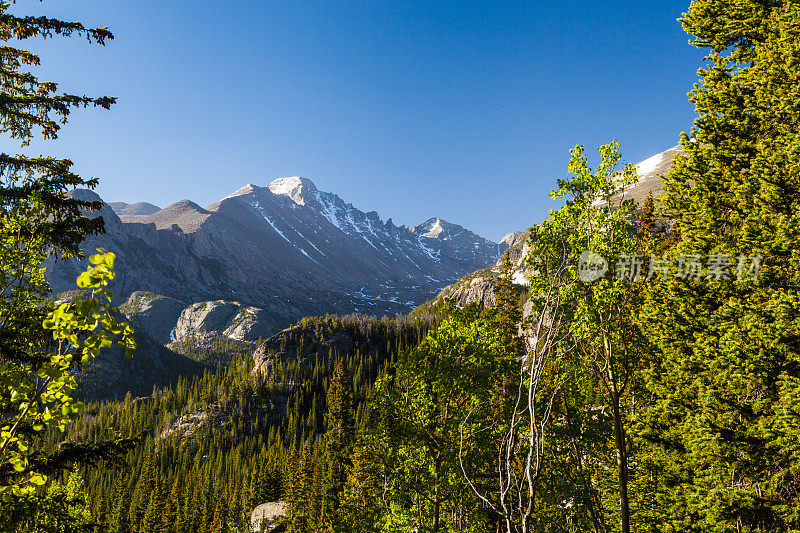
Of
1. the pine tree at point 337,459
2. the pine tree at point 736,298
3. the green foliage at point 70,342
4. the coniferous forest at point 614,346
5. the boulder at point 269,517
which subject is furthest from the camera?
the boulder at point 269,517

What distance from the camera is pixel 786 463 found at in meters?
9.23

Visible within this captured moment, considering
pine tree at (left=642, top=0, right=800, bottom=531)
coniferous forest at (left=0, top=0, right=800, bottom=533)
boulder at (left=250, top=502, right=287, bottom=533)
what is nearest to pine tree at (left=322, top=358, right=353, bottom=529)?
boulder at (left=250, top=502, right=287, bottom=533)

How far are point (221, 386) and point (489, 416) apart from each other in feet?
434

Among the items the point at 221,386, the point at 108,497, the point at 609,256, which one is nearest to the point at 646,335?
the point at 609,256

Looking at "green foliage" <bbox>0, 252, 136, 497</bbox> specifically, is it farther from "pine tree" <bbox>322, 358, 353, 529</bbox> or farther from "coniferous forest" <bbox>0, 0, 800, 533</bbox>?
"pine tree" <bbox>322, 358, 353, 529</bbox>

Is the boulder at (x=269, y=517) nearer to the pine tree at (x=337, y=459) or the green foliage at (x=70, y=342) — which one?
the pine tree at (x=337, y=459)

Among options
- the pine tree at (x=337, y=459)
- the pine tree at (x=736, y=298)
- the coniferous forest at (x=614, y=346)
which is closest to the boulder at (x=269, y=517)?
the pine tree at (x=337, y=459)

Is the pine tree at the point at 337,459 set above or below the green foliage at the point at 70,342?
below

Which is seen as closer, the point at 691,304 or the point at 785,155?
the point at 785,155

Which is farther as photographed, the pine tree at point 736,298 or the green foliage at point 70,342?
the pine tree at point 736,298

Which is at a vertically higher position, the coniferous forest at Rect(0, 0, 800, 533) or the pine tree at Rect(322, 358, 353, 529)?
the coniferous forest at Rect(0, 0, 800, 533)

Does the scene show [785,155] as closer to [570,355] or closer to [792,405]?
[792,405]

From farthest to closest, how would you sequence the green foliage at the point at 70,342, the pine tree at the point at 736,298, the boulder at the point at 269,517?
the boulder at the point at 269,517, the pine tree at the point at 736,298, the green foliage at the point at 70,342

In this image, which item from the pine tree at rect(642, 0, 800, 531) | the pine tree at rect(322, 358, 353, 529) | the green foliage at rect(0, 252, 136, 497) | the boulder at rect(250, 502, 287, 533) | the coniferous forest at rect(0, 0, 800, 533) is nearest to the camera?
the green foliage at rect(0, 252, 136, 497)
